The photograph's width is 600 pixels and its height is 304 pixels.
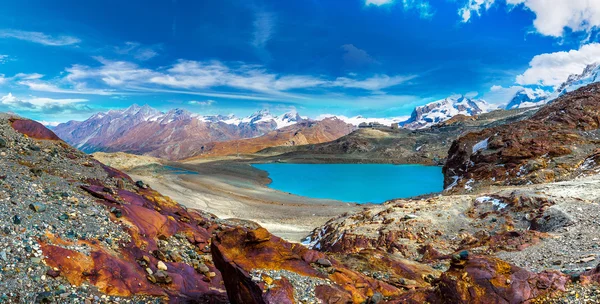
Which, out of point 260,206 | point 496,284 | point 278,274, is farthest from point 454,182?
point 278,274

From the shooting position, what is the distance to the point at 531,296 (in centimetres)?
720

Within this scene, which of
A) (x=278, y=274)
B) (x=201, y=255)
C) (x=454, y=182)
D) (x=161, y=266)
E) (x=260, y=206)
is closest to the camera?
(x=278, y=274)

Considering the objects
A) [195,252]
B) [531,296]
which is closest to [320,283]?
[531,296]

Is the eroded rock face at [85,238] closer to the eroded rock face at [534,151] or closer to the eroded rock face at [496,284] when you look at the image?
the eroded rock face at [496,284]

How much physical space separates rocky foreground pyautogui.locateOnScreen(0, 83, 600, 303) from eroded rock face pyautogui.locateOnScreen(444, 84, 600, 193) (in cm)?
1442

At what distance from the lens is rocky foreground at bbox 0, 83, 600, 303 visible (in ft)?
24.5

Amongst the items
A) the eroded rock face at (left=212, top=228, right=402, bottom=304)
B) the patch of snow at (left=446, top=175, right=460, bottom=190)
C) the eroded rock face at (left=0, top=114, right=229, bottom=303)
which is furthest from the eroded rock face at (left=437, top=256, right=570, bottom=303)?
the patch of snow at (left=446, top=175, right=460, bottom=190)

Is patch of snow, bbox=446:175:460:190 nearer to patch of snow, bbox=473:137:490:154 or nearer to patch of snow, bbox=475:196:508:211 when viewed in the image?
patch of snow, bbox=473:137:490:154

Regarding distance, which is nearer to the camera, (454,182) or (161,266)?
(161,266)

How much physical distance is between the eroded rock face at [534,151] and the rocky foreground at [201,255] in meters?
14.4

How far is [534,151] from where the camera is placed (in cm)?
3559

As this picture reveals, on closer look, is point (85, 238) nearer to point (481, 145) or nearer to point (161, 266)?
point (161, 266)

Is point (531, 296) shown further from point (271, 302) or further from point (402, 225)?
point (402, 225)

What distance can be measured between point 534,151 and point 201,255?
37714mm
